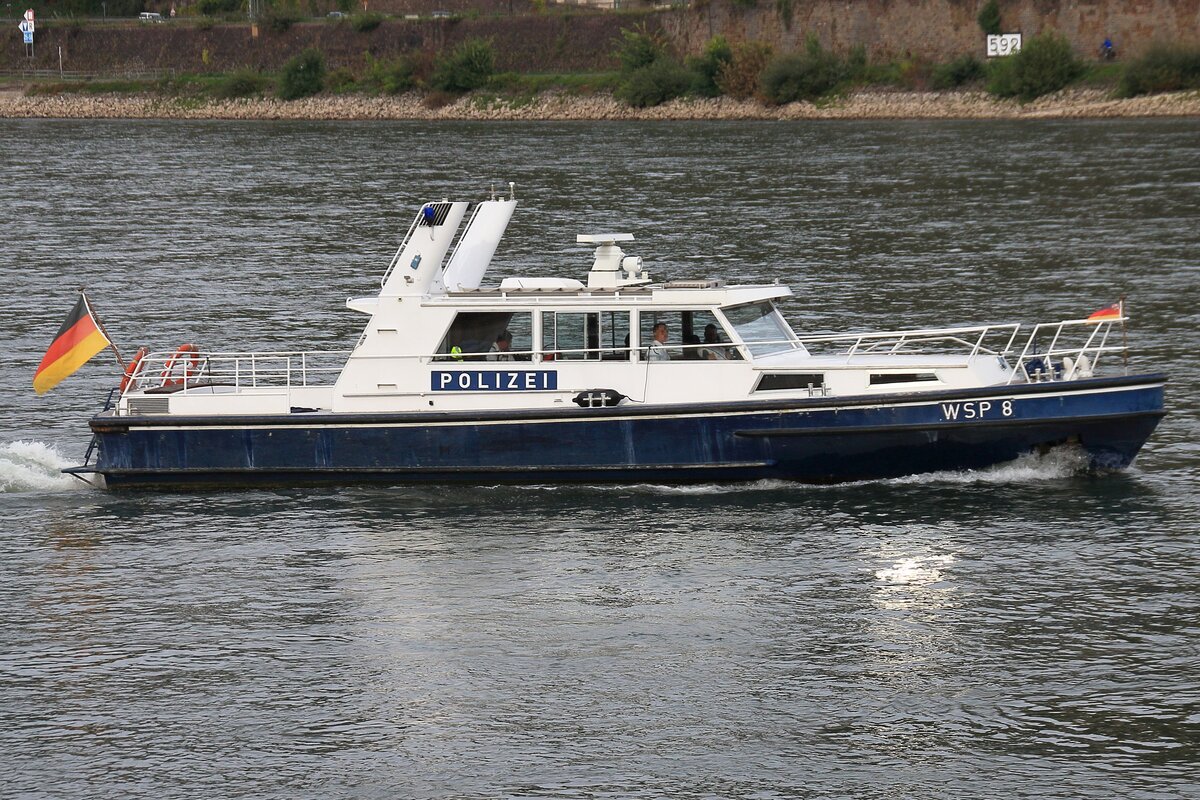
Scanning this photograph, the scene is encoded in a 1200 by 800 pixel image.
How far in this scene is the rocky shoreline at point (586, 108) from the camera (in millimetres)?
107438

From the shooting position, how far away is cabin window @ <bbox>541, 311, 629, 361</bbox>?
25.1 meters

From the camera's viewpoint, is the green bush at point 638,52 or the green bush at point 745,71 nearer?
the green bush at point 745,71

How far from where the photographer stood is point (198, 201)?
71312 mm

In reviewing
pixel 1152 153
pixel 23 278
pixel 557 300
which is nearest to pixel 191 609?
pixel 557 300

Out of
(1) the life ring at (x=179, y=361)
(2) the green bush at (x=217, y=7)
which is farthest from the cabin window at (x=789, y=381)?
(2) the green bush at (x=217, y=7)

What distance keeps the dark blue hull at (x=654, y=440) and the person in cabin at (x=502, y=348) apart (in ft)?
3.03

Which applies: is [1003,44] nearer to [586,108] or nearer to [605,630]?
[586,108]

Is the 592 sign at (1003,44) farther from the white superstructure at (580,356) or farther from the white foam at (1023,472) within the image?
the white foam at (1023,472)

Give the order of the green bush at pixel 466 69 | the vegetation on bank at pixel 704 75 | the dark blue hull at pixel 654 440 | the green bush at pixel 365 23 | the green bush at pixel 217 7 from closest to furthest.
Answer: the dark blue hull at pixel 654 440 < the vegetation on bank at pixel 704 75 < the green bush at pixel 466 69 < the green bush at pixel 365 23 < the green bush at pixel 217 7

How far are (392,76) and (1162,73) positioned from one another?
199 feet

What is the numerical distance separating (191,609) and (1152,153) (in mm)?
66900

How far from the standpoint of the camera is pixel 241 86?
142125 mm

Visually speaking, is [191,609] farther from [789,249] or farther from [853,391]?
[789,249]

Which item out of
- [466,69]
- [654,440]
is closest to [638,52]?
[466,69]
